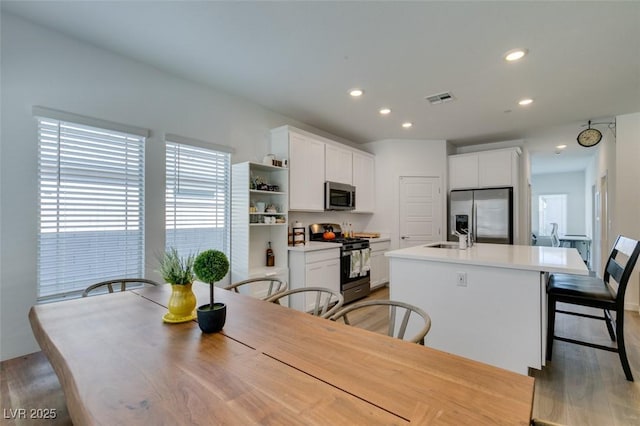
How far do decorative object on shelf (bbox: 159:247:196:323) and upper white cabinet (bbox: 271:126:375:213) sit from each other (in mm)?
2543

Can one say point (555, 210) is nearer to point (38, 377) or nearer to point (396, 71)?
point (396, 71)

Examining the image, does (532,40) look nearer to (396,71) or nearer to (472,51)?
(472,51)

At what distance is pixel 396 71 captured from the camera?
2918 mm

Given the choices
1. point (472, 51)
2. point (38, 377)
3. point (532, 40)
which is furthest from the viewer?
point (472, 51)

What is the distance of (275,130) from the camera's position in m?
3.96

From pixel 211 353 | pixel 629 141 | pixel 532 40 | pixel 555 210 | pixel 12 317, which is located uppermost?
A: pixel 532 40

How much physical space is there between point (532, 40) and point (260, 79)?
244cm

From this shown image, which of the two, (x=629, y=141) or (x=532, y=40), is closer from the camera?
(x=532, y=40)

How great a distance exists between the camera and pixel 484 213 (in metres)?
5.00

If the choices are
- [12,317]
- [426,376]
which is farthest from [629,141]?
[12,317]

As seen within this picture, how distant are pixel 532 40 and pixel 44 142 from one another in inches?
155

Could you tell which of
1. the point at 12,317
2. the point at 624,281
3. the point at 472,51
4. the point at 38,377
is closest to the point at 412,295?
the point at 624,281

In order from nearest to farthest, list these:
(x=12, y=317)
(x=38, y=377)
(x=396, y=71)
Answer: (x=38, y=377) < (x=12, y=317) < (x=396, y=71)

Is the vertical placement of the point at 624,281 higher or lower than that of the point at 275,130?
lower
